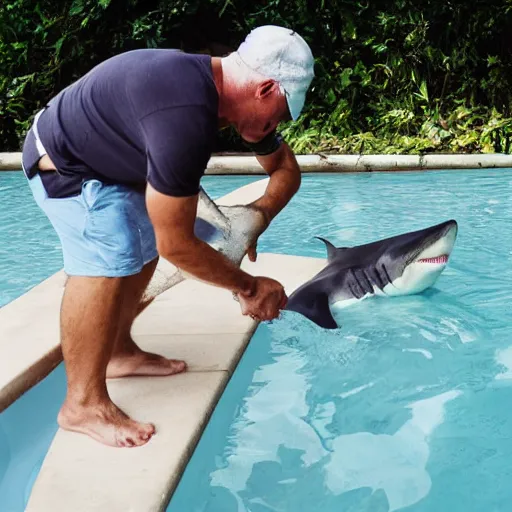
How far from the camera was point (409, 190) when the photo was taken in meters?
8.06

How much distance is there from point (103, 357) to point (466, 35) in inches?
396

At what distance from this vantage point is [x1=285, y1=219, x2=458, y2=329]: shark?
4.04 metres

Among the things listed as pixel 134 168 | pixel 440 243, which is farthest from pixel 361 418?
pixel 440 243

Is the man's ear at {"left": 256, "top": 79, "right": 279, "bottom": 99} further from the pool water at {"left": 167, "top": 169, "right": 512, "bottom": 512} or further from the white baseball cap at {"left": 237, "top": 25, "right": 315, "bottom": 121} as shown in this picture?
the pool water at {"left": 167, "top": 169, "right": 512, "bottom": 512}

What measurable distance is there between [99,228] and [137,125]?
0.40m

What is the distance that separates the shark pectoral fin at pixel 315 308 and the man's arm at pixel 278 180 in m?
1.11

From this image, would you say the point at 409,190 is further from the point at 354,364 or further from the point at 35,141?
the point at 35,141

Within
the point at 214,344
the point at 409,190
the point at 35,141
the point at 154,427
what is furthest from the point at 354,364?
the point at 409,190

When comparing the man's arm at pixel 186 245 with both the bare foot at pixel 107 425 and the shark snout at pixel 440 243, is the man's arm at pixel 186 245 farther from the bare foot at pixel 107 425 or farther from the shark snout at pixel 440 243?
the shark snout at pixel 440 243

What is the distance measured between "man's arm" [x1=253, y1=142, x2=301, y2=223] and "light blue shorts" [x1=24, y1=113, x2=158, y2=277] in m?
0.49

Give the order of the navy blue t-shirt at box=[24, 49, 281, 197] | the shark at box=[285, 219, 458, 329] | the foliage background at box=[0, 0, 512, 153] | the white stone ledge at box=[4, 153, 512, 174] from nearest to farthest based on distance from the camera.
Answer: the navy blue t-shirt at box=[24, 49, 281, 197]
the shark at box=[285, 219, 458, 329]
the white stone ledge at box=[4, 153, 512, 174]
the foliage background at box=[0, 0, 512, 153]

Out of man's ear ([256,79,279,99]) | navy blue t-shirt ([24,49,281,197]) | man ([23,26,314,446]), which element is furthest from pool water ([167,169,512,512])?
man's ear ([256,79,279,99])

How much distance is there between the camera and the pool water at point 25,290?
100 inches

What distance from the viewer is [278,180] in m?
2.70
